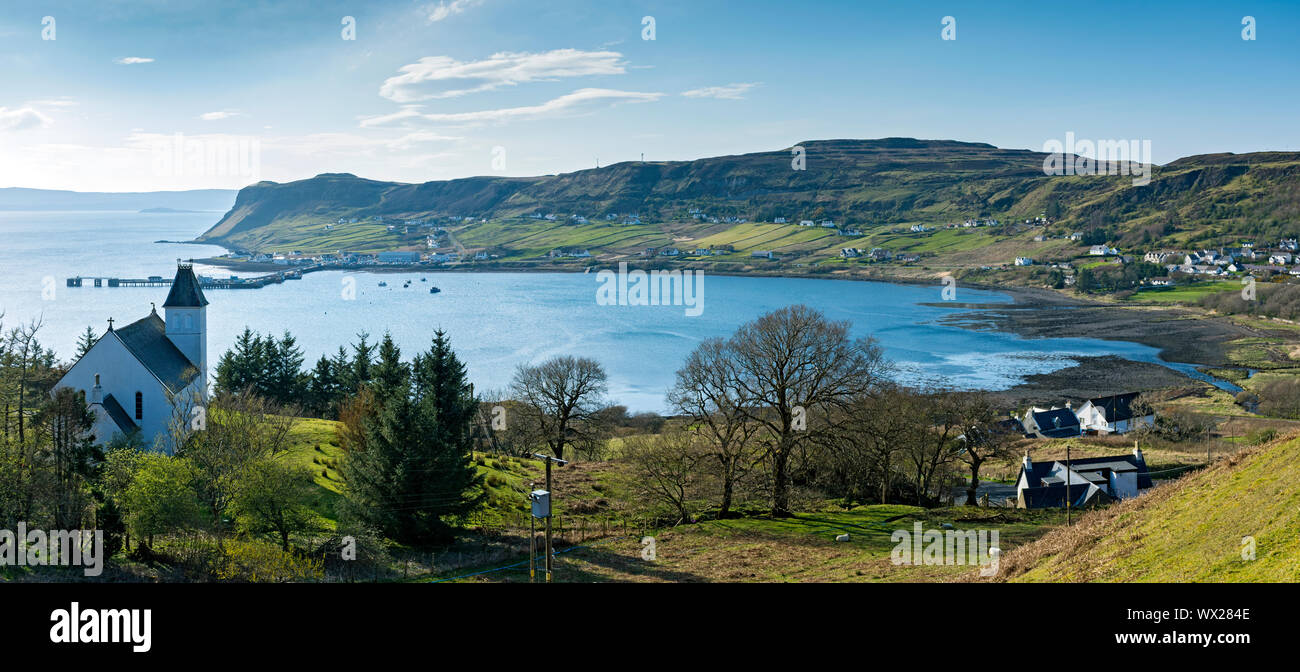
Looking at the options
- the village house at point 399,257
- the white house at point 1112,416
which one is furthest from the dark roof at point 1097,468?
the village house at point 399,257

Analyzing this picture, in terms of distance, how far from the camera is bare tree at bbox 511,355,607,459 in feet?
140

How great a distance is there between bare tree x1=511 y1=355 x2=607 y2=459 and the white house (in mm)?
33459

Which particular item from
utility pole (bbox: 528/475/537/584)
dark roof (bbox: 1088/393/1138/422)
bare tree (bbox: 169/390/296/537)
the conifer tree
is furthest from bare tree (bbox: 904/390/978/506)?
dark roof (bbox: 1088/393/1138/422)

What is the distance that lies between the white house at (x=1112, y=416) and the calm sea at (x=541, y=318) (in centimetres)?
996

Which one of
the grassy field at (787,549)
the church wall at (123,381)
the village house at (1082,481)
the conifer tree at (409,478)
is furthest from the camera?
the village house at (1082,481)

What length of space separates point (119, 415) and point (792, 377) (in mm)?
24210

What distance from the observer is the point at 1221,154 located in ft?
616

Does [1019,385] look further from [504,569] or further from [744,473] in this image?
[504,569]

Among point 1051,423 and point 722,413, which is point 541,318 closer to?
point 1051,423

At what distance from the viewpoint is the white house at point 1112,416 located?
54.1 metres

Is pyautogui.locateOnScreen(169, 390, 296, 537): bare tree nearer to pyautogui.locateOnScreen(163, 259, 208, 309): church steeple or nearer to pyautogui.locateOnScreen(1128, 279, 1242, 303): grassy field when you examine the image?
pyautogui.locateOnScreen(163, 259, 208, 309): church steeple

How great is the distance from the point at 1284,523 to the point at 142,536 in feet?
74.1

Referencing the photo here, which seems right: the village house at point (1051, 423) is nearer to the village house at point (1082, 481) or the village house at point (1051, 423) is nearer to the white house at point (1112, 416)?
the white house at point (1112, 416)

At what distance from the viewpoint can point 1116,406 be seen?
55.4 meters
